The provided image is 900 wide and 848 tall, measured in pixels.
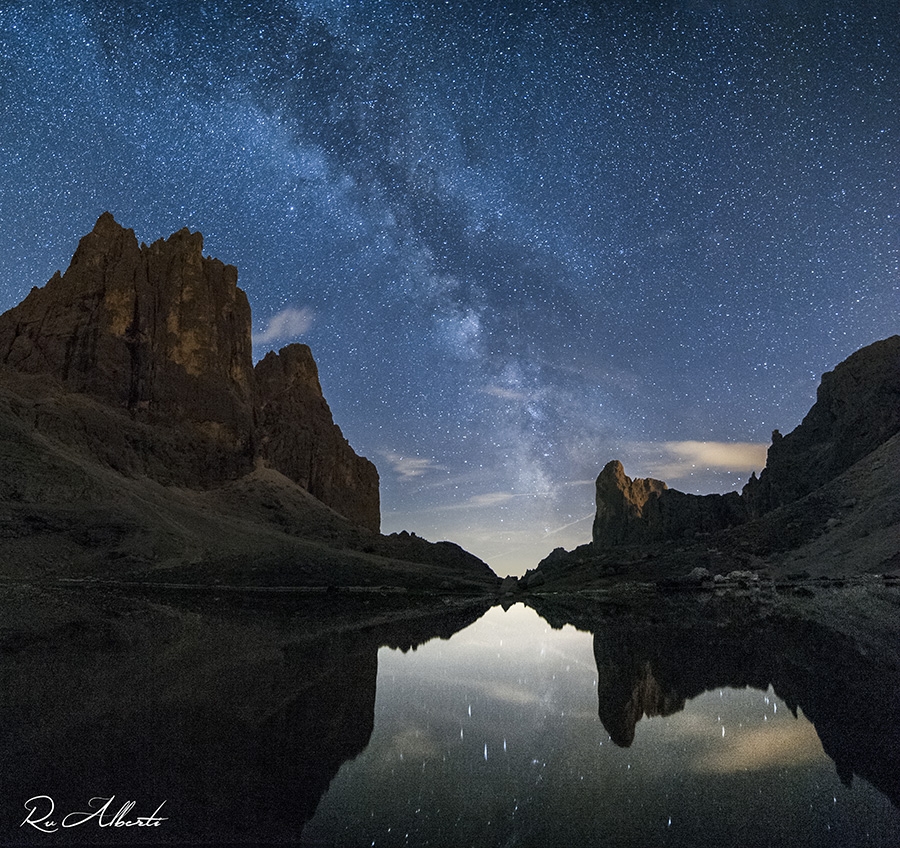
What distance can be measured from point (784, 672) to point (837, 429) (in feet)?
273

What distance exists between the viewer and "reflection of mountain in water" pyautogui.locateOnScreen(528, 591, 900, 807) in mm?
7383

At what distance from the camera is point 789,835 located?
4.81 metres

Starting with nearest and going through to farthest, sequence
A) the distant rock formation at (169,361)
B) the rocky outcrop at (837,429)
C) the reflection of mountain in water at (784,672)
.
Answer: the reflection of mountain in water at (784,672) < the rocky outcrop at (837,429) < the distant rock formation at (169,361)

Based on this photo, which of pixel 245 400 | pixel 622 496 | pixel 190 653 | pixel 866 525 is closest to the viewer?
pixel 190 653

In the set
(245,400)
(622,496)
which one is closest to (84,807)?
(245,400)

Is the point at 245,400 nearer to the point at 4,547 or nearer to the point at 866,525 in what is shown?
the point at 4,547

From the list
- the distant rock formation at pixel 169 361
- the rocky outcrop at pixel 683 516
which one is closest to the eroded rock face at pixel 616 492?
the rocky outcrop at pixel 683 516

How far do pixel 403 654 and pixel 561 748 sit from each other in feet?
32.0

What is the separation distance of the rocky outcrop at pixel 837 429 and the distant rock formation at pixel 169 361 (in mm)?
94271

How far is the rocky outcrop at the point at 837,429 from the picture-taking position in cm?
7056

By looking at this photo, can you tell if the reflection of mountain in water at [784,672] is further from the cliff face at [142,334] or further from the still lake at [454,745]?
the cliff face at [142,334]

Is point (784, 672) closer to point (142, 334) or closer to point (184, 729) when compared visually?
point (184, 729)

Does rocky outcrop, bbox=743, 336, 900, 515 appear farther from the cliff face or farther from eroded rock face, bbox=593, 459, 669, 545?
the cliff face

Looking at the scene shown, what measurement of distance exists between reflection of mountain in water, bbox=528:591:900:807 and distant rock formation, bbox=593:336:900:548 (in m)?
60.3
